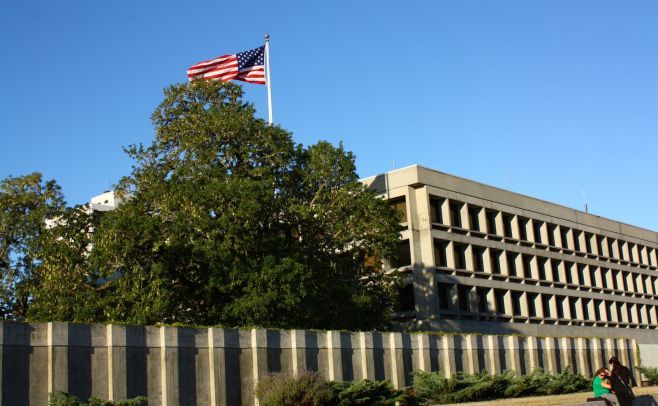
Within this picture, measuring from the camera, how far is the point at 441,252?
2389 inches

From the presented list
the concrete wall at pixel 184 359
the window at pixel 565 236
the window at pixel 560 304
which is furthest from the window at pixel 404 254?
the window at pixel 565 236

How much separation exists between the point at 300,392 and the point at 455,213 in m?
39.6

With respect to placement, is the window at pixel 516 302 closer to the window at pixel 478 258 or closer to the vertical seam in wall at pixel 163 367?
the window at pixel 478 258

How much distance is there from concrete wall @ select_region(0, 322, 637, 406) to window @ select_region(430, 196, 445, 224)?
22.1 meters

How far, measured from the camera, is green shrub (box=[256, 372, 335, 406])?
25469 mm

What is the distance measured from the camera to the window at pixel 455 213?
62.8 metres

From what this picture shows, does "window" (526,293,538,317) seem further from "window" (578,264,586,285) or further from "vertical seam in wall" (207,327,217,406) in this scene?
"vertical seam in wall" (207,327,217,406)

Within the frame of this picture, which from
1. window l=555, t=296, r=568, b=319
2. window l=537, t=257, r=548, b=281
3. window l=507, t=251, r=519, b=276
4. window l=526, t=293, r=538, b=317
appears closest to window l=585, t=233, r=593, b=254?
window l=555, t=296, r=568, b=319

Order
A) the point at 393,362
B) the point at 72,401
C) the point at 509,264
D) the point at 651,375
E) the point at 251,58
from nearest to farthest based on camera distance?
the point at 72,401 → the point at 393,362 → the point at 251,58 → the point at 651,375 → the point at 509,264

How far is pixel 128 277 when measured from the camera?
127 feet

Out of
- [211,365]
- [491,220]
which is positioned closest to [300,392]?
[211,365]

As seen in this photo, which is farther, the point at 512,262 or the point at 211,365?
the point at 512,262

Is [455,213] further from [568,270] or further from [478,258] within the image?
[568,270]

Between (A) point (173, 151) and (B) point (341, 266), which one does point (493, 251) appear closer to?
(B) point (341, 266)
